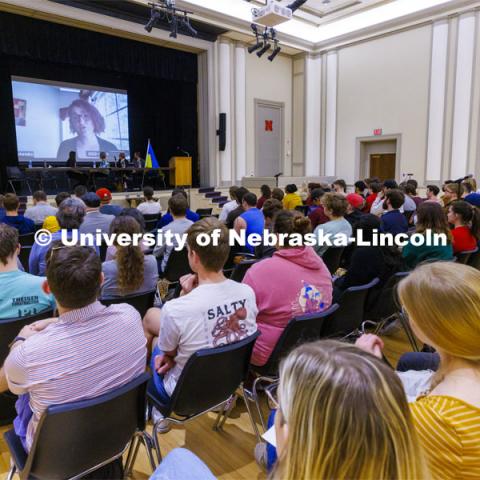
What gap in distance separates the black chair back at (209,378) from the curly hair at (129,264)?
3.13ft

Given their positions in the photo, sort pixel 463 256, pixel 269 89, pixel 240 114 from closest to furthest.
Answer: pixel 463 256 → pixel 240 114 → pixel 269 89

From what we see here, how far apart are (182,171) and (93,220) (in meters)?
7.09

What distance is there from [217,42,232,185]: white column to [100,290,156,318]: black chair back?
9.12 meters

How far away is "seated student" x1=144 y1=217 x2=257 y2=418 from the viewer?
1805 millimetres

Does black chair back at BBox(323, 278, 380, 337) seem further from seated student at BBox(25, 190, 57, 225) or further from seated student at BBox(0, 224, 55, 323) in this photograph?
seated student at BBox(25, 190, 57, 225)

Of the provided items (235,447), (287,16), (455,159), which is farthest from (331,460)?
(455,159)

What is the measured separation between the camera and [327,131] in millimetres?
12641

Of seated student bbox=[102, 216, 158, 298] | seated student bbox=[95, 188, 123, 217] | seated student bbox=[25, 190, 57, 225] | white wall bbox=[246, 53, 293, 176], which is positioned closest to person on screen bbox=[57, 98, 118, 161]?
white wall bbox=[246, 53, 293, 176]

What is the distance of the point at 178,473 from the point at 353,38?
12716mm

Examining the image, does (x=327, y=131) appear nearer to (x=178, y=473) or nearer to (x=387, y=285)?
(x=387, y=285)

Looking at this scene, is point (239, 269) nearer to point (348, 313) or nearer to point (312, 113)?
point (348, 313)

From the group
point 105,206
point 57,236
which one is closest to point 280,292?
point 57,236

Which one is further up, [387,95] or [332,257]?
[387,95]

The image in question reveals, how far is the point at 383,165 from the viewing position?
11.9 metres
